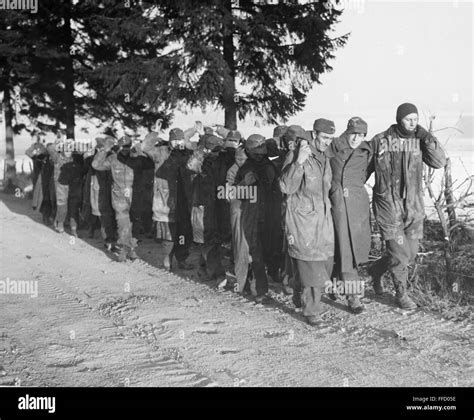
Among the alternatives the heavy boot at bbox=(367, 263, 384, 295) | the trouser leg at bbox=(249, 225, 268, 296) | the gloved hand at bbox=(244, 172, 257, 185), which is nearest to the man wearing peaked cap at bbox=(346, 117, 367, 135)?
the gloved hand at bbox=(244, 172, 257, 185)

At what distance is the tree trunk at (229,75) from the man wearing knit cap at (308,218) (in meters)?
7.57

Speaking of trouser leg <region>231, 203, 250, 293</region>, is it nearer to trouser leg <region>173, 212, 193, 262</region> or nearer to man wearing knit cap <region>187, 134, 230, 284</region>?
man wearing knit cap <region>187, 134, 230, 284</region>

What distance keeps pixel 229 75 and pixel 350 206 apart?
303 inches

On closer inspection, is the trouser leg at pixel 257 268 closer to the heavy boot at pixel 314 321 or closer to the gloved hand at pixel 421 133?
the heavy boot at pixel 314 321

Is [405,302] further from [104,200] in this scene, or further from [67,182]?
[67,182]

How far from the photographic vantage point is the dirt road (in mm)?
4430

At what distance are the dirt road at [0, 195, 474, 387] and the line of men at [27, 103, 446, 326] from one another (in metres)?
0.37

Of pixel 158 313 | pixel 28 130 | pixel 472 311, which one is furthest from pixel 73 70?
pixel 472 311

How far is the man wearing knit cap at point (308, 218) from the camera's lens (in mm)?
5527

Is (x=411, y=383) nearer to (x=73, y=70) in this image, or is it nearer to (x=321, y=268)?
(x=321, y=268)

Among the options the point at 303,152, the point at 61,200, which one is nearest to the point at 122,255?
the point at 61,200

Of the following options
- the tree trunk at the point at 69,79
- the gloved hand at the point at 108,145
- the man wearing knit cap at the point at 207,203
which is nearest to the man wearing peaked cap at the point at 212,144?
the man wearing knit cap at the point at 207,203

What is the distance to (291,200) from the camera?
5.63m

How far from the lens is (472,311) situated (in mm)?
5824
